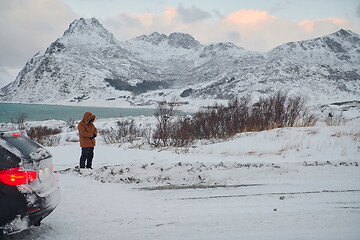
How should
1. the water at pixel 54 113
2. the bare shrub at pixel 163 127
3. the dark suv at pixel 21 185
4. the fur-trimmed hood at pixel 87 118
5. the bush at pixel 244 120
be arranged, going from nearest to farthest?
1. the dark suv at pixel 21 185
2. the fur-trimmed hood at pixel 87 118
3. the bare shrub at pixel 163 127
4. the bush at pixel 244 120
5. the water at pixel 54 113

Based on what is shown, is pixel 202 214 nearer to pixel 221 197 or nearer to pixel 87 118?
pixel 221 197

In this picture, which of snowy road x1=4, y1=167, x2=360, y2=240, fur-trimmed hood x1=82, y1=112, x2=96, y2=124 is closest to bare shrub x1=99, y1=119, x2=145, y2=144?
fur-trimmed hood x1=82, y1=112, x2=96, y2=124

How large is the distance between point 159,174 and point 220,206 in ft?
7.89

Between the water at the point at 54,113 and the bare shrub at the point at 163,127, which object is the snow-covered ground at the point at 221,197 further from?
the water at the point at 54,113

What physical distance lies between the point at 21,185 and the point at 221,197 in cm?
360

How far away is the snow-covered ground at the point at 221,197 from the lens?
142 inches

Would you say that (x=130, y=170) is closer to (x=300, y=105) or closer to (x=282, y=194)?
(x=282, y=194)

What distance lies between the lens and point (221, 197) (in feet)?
17.6

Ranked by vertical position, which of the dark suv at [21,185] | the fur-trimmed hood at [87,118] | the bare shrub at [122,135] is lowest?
the bare shrub at [122,135]

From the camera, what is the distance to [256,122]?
1645cm

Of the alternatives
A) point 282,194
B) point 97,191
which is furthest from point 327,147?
point 97,191

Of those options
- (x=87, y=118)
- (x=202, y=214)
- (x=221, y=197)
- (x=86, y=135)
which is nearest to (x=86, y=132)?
(x=86, y=135)

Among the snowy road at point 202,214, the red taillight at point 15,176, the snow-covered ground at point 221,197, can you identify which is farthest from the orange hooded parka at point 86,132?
the red taillight at point 15,176

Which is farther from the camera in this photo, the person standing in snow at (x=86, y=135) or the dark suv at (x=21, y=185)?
the person standing in snow at (x=86, y=135)
